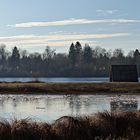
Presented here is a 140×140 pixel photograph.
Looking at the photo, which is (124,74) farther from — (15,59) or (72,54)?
(15,59)

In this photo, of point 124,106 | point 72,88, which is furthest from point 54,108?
point 72,88

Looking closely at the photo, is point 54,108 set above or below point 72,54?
below

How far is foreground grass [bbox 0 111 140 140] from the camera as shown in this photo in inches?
634

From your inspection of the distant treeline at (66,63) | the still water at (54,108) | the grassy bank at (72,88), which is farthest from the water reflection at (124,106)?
the distant treeline at (66,63)

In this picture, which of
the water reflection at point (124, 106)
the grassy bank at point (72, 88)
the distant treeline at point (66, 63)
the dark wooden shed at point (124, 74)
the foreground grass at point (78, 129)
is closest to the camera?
the foreground grass at point (78, 129)

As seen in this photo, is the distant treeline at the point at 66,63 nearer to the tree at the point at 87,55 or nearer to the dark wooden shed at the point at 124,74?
the tree at the point at 87,55

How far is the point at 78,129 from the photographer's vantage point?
1720cm

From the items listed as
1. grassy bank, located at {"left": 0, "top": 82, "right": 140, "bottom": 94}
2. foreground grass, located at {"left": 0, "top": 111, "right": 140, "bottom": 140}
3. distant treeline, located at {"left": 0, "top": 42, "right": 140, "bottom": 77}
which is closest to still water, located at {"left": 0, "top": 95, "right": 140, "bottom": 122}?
foreground grass, located at {"left": 0, "top": 111, "right": 140, "bottom": 140}

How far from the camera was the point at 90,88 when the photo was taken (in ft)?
172

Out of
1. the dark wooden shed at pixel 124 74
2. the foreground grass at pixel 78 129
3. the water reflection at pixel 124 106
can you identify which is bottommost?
the water reflection at pixel 124 106

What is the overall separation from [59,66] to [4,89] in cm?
11706

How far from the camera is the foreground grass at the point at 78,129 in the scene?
16.1 m

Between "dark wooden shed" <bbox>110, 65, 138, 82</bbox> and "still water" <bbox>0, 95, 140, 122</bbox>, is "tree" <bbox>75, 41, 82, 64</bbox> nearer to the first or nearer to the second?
"dark wooden shed" <bbox>110, 65, 138, 82</bbox>

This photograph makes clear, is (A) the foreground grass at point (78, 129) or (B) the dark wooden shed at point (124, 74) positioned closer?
(A) the foreground grass at point (78, 129)
